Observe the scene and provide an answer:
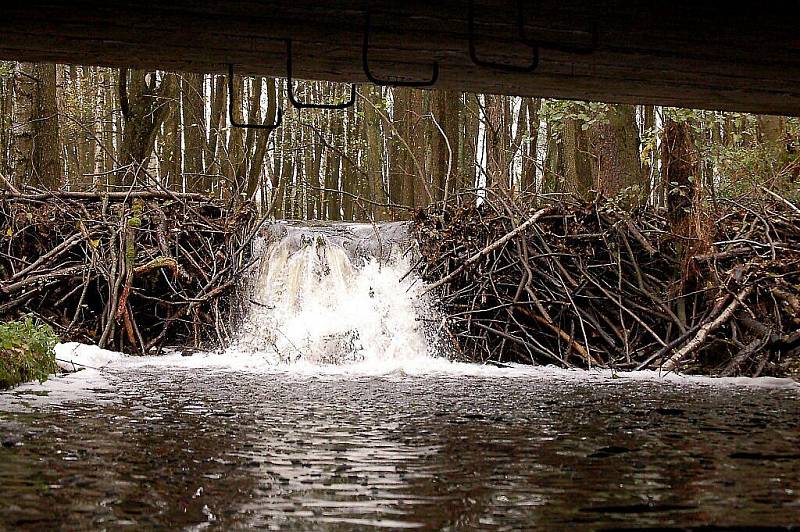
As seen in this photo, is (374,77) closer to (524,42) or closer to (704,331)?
(524,42)

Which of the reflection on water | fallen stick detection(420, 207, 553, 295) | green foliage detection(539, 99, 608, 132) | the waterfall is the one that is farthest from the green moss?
green foliage detection(539, 99, 608, 132)

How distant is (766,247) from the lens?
884 centimetres

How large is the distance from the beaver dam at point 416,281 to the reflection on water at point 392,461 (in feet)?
12.2

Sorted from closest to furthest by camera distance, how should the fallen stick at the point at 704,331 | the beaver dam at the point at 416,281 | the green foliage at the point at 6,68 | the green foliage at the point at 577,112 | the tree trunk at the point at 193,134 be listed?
1. the fallen stick at the point at 704,331
2. the beaver dam at the point at 416,281
3. the green foliage at the point at 577,112
4. the green foliage at the point at 6,68
5. the tree trunk at the point at 193,134

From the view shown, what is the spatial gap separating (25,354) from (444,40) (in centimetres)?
340

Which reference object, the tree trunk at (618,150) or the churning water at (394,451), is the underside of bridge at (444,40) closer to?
the churning water at (394,451)

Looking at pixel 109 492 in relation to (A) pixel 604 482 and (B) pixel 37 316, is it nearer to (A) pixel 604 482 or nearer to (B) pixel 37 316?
(A) pixel 604 482

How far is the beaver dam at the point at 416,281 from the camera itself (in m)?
9.42

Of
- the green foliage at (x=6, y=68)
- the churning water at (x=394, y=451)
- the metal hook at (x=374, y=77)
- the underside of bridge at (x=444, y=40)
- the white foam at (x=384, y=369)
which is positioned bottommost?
the white foam at (x=384, y=369)

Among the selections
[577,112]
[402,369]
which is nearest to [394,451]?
[402,369]

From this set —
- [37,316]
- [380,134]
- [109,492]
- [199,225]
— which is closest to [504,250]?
[199,225]

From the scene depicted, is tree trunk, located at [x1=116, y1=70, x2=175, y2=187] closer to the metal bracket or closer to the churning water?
the churning water

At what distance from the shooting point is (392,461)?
319 centimetres

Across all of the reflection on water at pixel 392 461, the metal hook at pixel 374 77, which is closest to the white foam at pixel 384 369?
the reflection on water at pixel 392 461
